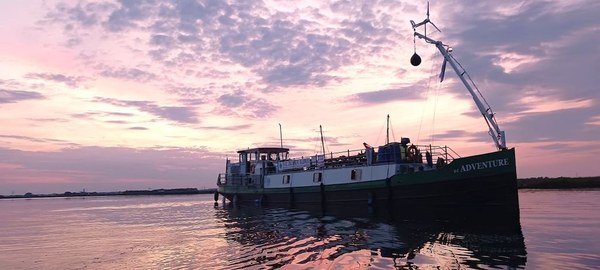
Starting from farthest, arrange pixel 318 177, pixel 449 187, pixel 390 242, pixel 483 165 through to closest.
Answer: pixel 318 177 → pixel 449 187 → pixel 483 165 → pixel 390 242

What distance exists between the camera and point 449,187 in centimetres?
2902

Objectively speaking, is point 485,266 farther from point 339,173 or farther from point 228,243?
point 339,173

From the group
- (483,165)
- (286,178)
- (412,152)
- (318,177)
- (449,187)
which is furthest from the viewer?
(286,178)

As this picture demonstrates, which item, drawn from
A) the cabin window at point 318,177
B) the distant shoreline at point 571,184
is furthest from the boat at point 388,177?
the distant shoreline at point 571,184

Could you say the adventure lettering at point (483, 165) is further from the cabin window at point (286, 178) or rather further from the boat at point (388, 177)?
the cabin window at point (286, 178)

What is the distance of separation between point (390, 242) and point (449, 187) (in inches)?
493

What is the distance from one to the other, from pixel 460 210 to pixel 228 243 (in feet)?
50.9

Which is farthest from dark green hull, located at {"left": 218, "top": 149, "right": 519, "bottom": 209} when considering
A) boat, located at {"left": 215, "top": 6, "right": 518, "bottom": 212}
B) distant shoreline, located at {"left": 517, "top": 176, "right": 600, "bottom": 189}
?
distant shoreline, located at {"left": 517, "top": 176, "right": 600, "bottom": 189}

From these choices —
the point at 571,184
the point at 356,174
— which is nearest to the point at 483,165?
the point at 356,174

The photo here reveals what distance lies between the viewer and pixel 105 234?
27219 millimetres

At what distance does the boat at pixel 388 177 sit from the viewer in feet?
Result: 90.0

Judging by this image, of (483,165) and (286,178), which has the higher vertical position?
(483,165)

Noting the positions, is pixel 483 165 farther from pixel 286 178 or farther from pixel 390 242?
pixel 286 178

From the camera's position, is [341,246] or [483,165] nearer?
[341,246]
